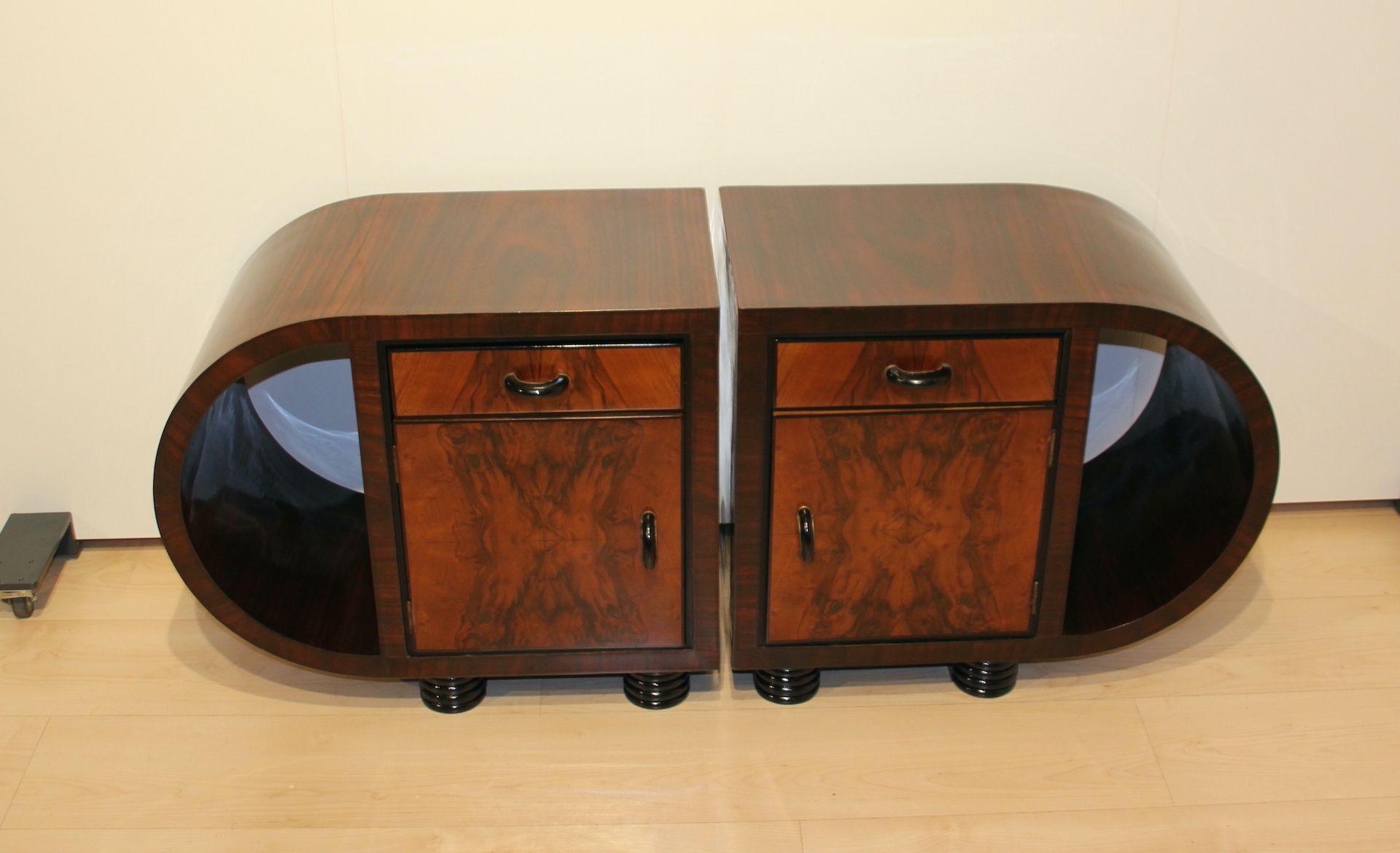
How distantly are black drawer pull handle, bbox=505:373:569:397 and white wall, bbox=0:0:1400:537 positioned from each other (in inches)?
16.3

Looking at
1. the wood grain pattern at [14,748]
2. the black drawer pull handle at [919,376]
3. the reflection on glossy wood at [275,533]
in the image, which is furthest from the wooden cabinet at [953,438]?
the wood grain pattern at [14,748]

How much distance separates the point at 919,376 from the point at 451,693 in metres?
0.69

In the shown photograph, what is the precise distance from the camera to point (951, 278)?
59.3 inches

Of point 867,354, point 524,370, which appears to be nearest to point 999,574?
point 867,354

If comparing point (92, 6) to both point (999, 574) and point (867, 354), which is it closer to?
point (867, 354)

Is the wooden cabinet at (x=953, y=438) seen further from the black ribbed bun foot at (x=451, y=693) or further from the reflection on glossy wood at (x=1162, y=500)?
the black ribbed bun foot at (x=451, y=693)

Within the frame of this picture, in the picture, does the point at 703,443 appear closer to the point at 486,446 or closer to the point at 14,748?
the point at 486,446

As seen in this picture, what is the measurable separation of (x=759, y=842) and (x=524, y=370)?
22.3 inches

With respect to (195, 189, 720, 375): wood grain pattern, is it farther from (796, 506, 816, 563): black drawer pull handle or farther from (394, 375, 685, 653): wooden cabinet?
(796, 506, 816, 563): black drawer pull handle

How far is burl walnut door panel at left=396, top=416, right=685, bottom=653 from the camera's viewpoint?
1514 millimetres

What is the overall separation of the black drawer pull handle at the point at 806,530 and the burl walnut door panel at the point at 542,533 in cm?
13

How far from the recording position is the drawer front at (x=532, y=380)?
1.47m

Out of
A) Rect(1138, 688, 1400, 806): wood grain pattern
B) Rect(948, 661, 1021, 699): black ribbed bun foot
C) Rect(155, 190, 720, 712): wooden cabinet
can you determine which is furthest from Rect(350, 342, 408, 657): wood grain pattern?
Rect(1138, 688, 1400, 806): wood grain pattern

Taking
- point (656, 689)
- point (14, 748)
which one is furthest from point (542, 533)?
point (14, 748)
